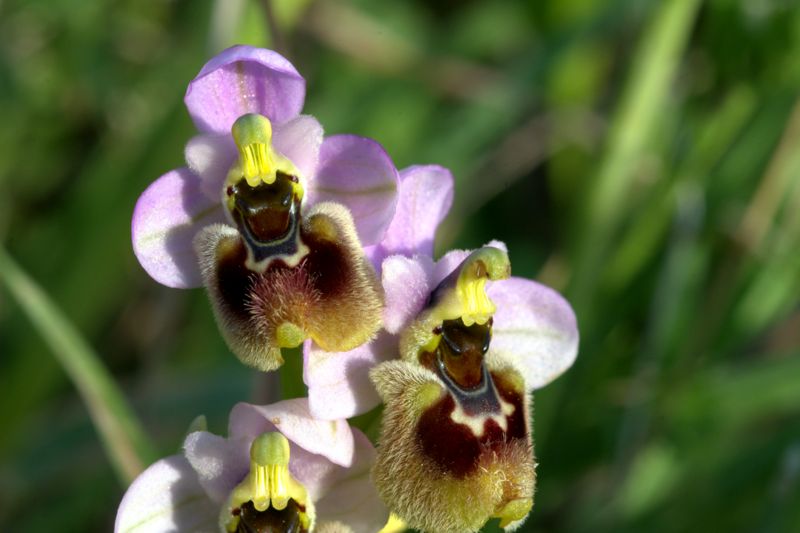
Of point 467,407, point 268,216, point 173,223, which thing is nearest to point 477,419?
point 467,407

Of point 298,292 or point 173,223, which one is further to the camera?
point 173,223

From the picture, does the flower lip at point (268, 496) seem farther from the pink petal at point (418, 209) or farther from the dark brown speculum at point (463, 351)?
the pink petal at point (418, 209)

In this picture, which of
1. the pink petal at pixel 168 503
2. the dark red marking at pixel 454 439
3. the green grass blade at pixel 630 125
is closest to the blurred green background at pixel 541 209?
the green grass blade at pixel 630 125

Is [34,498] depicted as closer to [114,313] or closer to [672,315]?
[114,313]

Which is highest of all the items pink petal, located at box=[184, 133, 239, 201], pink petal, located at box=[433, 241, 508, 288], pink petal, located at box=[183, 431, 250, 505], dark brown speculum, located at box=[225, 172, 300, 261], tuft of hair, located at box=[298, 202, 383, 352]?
pink petal, located at box=[184, 133, 239, 201]

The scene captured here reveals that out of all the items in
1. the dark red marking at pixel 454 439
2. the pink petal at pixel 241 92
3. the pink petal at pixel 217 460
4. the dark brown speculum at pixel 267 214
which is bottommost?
the pink petal at pixel 217 460

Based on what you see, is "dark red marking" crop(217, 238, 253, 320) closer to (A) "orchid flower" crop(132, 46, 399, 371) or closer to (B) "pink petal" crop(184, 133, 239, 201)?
(A) "orchid flower" crop(132, 46, 399, 371)

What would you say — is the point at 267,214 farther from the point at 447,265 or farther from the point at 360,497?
the point at 360,497

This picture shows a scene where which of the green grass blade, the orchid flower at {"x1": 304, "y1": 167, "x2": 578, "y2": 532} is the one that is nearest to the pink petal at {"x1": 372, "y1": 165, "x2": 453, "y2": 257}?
the orchid flower at {"x1": 304, "y1": 167, "x2": 578, "y2": 532}
